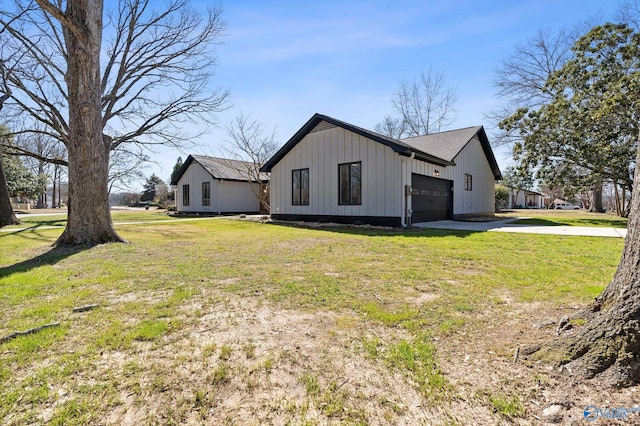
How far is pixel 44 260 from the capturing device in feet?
19.0

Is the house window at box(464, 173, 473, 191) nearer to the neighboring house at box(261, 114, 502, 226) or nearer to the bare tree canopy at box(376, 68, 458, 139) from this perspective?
the neighboring house at box(261, 114, 502, 226)

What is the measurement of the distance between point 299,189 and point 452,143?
8220mm

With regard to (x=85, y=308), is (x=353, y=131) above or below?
above

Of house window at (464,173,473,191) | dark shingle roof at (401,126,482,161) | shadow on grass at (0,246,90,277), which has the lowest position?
shadow on grass at (0,246,90,277)

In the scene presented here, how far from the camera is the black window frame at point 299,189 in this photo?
14.5 m

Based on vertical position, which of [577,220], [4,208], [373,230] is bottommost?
[373,230]

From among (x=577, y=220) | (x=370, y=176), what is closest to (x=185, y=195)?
(x=370, y=176)

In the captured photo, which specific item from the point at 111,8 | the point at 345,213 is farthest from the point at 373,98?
the point at 111,8

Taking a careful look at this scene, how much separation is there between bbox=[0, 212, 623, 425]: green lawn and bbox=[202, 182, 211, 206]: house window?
1630 centimetres

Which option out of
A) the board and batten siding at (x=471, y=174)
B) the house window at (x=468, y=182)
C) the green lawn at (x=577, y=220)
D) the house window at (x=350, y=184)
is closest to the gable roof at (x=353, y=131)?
the board and batten siding at (x=471, y=174)

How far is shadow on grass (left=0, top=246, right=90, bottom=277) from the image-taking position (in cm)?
503

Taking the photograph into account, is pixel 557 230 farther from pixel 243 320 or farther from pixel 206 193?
pixel 206 193

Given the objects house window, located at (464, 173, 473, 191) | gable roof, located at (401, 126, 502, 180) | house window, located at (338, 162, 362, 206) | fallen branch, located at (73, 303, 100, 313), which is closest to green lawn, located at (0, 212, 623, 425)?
fallen branch, located at (73, 303, 100, 313)

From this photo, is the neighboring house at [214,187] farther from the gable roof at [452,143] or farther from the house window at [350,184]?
the gable roof at [452,143]
